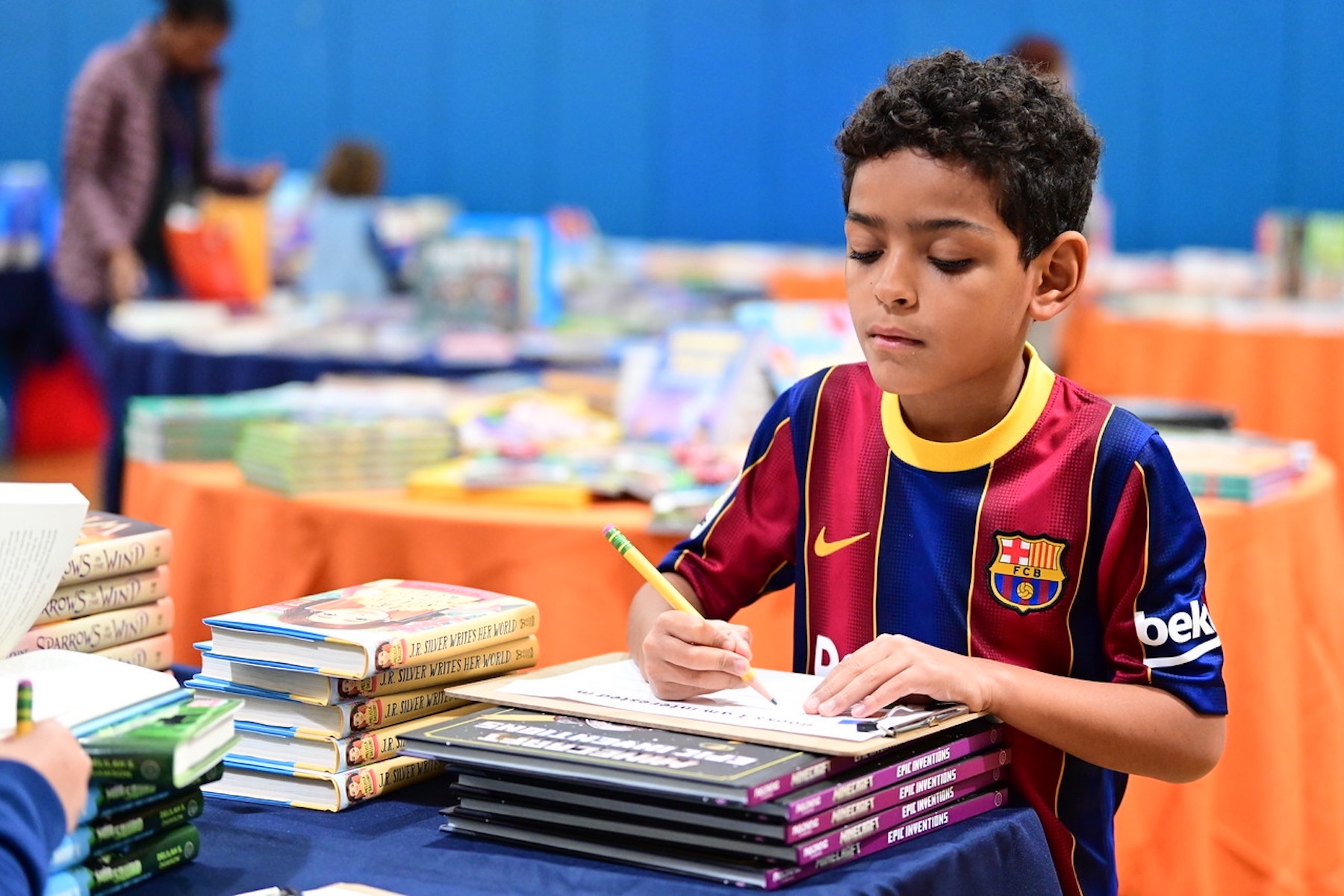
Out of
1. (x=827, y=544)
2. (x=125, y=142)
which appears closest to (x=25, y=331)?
(x=125, y=142)

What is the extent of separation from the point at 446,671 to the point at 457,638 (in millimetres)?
42

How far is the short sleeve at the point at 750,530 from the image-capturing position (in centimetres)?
169

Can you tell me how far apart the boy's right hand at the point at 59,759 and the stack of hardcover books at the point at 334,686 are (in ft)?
0.83

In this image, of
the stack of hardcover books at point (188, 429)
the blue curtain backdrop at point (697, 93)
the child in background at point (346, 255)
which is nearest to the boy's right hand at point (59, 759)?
the stack of hardcover books at point (188, 429)

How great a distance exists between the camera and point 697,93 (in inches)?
413

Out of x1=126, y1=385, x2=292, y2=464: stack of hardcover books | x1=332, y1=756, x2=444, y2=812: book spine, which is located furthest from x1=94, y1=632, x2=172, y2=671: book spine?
x1=126, y1=385, x2=292, y2=464: stack of hardcover books

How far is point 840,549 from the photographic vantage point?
5.21 feet

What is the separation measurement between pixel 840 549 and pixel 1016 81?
472mm

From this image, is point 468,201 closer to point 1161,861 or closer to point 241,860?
point 1161,861

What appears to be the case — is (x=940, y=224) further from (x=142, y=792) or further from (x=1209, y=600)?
(x=1209, y=600)

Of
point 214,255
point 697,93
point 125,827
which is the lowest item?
point 125,827

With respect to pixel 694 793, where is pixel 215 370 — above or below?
above

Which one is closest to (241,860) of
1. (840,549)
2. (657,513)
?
(840,549)

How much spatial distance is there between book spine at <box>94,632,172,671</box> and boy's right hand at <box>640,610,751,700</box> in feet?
1.49
